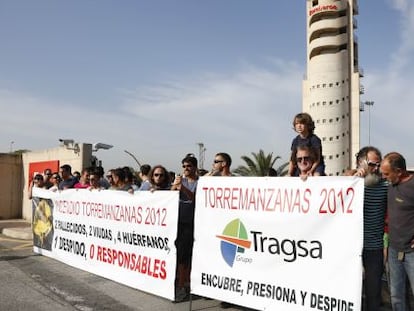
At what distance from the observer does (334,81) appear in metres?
Result: 55.7

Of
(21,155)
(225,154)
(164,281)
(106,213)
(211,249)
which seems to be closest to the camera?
(211,249)

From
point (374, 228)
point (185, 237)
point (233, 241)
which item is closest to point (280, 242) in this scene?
point (233, 241)

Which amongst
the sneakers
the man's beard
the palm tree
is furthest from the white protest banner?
the palm tree

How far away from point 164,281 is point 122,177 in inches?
83.0

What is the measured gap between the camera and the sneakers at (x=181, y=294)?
559cm

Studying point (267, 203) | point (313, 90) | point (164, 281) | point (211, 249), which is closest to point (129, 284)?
point (164, 281)

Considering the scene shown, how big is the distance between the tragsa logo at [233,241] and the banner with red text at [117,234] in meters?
0.78

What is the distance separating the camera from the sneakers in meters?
5.59

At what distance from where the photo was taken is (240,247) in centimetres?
484

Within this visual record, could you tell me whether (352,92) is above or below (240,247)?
above

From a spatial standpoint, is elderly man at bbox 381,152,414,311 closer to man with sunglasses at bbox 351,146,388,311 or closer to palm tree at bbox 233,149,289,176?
man with sunglasses at bbox 351,146,388,311

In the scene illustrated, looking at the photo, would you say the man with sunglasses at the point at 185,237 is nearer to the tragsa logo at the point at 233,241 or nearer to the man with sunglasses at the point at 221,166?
the man with sunglasses at the point at 221,166

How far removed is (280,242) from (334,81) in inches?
2140

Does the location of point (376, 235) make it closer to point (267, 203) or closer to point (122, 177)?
point (267, 203)
